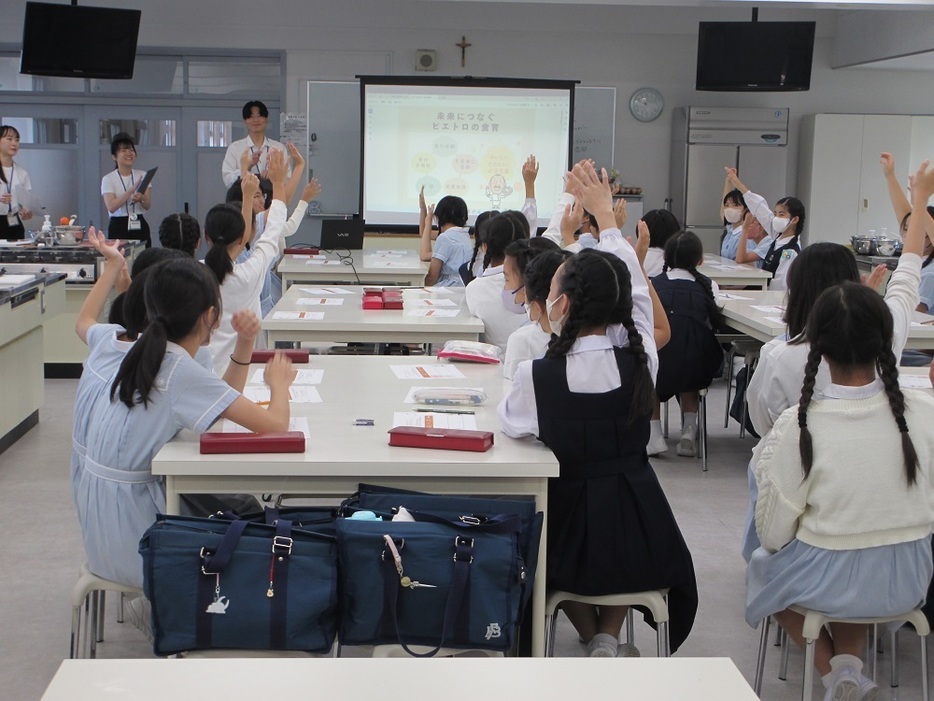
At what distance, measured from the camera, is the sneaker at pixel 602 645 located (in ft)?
8.86

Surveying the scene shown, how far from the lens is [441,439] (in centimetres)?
251

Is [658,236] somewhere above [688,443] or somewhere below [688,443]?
above

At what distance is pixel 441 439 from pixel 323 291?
3.15 metres

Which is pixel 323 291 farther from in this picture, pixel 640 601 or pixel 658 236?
pixel 640 601

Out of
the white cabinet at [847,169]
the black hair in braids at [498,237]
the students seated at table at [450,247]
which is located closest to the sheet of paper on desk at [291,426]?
the black hair in braids at [498,237]

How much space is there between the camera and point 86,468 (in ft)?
8.57

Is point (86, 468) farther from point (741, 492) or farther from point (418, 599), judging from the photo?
point (741, 492)

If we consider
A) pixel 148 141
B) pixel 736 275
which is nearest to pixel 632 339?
pixel 736 275

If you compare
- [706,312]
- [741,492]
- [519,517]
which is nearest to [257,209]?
[706,312]

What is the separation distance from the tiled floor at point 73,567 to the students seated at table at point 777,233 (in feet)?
5.74

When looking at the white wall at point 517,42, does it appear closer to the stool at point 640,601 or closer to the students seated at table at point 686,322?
the students seated at table at point 686,322

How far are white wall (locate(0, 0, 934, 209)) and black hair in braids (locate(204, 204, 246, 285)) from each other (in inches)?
242

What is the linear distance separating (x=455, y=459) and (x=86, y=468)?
91cm

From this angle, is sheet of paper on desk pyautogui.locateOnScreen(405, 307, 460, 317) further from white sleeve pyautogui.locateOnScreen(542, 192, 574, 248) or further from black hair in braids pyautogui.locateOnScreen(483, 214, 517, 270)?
white sleeve pyautogui.locateOnScreen(542, 192, 574, 248)
